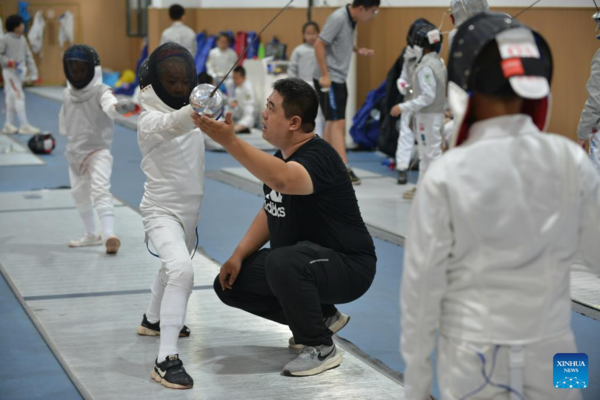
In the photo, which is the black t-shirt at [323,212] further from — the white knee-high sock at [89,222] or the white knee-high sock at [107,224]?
the white knee-high sock at [89,222]

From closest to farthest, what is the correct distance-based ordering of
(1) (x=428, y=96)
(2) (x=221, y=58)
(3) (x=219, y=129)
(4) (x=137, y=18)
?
(3) (x=219, y=129) → (1) (x=428, y=96) → (2) (x=221, y=58) → (4) (x=137, y=18)

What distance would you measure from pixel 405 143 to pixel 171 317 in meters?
4.82

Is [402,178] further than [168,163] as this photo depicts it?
Yes

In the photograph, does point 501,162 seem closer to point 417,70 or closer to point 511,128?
point 511,128

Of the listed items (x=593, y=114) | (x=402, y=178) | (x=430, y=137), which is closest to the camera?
Result: (x=593, y=114)

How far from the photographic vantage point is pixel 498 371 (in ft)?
5.48

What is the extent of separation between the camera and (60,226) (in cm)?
557

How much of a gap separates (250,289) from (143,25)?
16379 mm

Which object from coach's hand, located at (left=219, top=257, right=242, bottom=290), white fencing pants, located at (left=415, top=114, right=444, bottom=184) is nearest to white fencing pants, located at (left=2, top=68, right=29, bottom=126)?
white fencing pants, located at (left=415, top=114, right=444, bottom=184)

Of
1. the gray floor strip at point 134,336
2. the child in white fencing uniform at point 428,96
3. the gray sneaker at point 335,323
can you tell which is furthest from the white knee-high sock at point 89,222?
the child in white fencing uniform at point 428,96

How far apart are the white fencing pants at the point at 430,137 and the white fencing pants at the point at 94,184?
2.36 m

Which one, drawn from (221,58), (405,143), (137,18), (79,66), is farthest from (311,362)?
(137,18)

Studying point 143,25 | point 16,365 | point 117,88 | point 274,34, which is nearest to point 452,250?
point 16,365

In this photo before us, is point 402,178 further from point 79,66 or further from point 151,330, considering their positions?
point 151,330
